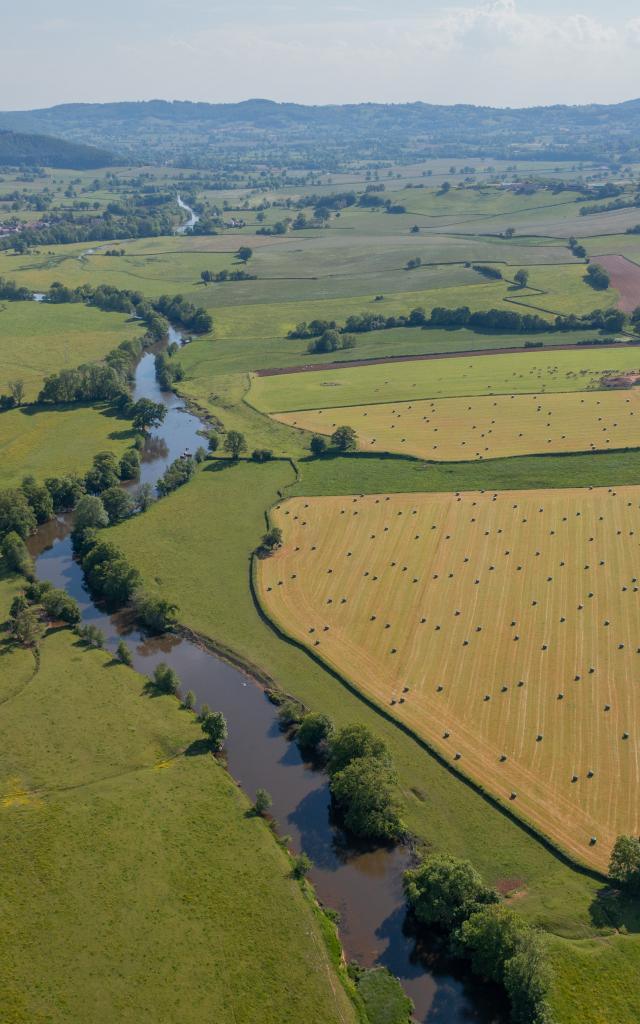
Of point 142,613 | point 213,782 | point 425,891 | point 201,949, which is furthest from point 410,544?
point 201,949

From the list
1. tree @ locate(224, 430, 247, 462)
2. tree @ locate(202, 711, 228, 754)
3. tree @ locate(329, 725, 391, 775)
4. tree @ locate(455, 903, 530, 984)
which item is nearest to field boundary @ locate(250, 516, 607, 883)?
tree @ locate(329, 725, 391, 775)

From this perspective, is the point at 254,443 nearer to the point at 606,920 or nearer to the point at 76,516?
the point at 76,516

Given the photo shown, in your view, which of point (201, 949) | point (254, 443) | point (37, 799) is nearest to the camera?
point (201, 949)

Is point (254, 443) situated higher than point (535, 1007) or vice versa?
point (254, 443)

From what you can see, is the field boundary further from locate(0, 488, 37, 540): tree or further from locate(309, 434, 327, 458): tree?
locate(309, 434, 327, 458): tree

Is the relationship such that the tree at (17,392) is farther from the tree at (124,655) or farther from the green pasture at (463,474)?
the tree at (124,655)

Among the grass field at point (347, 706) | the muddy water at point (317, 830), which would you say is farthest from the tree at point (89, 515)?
the muddy water at point (317, 830)
